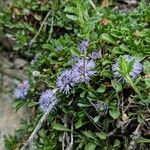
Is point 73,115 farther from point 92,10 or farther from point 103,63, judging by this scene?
point 92,10

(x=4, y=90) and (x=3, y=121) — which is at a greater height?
(x=4, y=90)

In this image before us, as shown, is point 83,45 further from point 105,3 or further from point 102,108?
point 105,3

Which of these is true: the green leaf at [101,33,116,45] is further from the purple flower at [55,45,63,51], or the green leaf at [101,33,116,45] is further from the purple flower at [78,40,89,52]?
the purple flower at [55,45,63,51]

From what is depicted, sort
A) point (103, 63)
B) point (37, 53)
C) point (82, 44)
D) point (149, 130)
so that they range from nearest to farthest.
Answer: point (149, 130) < point (103, 63) < point (82, 44) < point (37, 53)

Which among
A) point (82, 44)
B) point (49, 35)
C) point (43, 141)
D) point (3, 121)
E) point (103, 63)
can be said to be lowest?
point (43, 141)

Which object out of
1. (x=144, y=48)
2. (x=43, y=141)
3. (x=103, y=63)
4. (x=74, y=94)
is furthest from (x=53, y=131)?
(x=144, y=48)

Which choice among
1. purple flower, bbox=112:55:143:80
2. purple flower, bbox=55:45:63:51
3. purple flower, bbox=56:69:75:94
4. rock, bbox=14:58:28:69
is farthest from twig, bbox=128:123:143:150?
rock, bbox=14:58:28:69

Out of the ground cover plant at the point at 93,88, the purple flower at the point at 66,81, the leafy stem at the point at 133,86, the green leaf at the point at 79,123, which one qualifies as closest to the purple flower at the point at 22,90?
the ground cover plant at the point at 93,88
